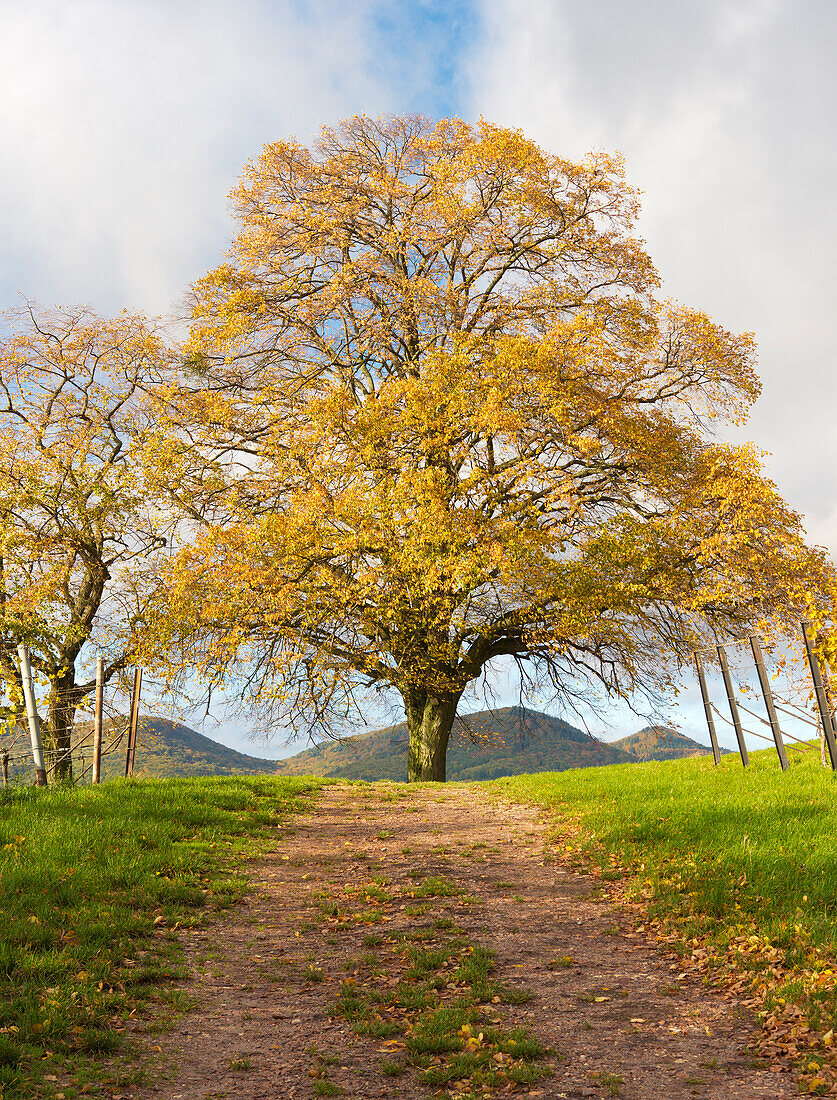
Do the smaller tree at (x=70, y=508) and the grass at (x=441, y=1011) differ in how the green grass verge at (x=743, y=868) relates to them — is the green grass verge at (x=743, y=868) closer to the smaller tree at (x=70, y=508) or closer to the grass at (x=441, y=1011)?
the grass at (x=441, y=1011)

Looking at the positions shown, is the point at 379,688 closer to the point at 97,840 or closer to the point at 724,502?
the point at 724,502

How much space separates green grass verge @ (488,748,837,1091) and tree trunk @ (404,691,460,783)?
6.17 metres

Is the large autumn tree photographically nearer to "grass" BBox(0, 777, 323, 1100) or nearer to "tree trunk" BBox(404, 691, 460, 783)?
"tree trunk" BBox(404, 691, 460, 783)

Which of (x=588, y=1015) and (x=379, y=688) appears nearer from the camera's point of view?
(x=588, y=1015)

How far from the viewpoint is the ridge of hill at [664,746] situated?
19.0 meters

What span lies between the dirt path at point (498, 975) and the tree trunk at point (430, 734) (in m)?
8.24

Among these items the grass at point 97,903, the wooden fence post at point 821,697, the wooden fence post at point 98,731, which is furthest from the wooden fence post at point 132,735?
the wooden fence post at point 821,697

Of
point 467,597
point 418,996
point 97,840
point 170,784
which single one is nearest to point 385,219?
point 467,597

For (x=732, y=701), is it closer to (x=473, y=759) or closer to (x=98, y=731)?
(x=98, y=731)

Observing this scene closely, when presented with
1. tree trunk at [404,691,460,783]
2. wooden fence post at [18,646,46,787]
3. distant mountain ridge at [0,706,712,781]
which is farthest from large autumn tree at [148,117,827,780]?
distant mountain ridge at [0,706,712,781]

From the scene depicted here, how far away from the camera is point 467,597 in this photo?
17.1 metres

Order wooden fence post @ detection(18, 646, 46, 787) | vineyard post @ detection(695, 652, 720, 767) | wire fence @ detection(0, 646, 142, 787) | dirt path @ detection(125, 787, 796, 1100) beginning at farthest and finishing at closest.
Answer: vineyard post @ detection(695, 652, 720, 767)
wire fence @ detection(0, 646, 142, 787)
wooden fence post @ detection(18, 646, 46, 787)
dirt path @ detection(125, 787, 796, 1100)

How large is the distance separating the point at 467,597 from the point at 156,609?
8.94 metres

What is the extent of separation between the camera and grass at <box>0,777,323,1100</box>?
5.28 metres
